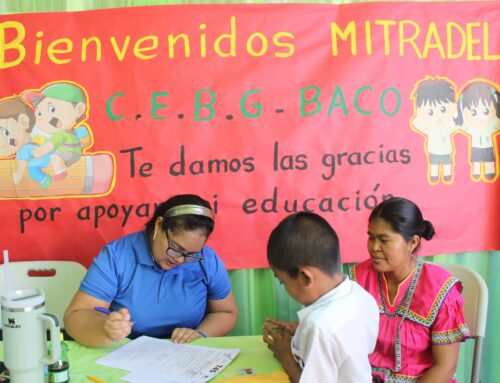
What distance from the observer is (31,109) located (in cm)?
202

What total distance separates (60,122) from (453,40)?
168 cm

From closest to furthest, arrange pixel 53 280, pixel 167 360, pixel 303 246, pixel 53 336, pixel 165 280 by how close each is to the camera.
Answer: pixel 53 336 < pixel 303 246 < pixel 167 360 < pixel 165 280 < pixel 53 280

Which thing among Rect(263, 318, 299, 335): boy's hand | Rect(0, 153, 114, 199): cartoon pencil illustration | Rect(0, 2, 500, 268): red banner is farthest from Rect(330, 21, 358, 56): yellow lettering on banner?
Rect(263, 318, 299, 335): boy's hand

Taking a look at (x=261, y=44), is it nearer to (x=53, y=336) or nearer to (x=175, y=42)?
(x=175, y=42)

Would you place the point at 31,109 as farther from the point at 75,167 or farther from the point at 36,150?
the point at 75,167

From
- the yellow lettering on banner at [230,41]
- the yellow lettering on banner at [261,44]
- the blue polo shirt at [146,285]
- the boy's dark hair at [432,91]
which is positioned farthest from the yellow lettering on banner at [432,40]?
the blue polo shirt at [146,285]

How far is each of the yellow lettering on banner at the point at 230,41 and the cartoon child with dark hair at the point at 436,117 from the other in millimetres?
781

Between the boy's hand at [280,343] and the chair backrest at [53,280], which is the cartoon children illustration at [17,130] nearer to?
the chair backrest at [53,280]

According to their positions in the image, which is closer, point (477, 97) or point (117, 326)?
point (117, 326)

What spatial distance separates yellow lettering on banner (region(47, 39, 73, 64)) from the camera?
202cm

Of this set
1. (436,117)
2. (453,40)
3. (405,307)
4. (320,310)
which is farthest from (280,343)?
(453,40)

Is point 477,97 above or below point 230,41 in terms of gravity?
below

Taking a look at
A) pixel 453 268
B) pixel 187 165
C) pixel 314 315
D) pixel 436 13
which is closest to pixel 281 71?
pixel 187 165

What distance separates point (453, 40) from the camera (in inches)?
83.0
